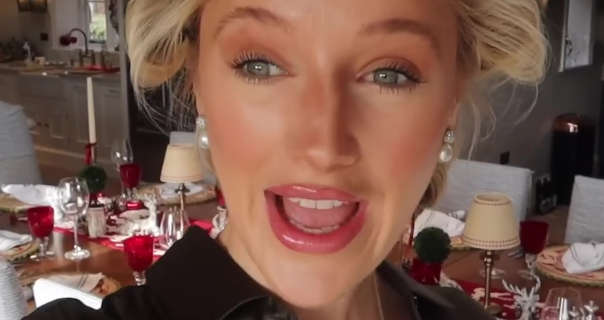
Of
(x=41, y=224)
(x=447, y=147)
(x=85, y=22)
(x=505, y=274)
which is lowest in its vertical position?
(x=505, y=274)

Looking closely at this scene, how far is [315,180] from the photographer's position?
563mm

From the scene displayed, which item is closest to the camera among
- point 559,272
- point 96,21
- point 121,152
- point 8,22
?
point 559,272

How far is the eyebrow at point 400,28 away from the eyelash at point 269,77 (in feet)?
0.09

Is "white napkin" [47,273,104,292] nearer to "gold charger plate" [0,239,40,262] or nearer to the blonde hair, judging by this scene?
"gold charger plate" [0,239,40,262]

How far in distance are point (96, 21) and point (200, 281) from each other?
5964 millimetres

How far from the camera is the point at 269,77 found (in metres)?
0.58

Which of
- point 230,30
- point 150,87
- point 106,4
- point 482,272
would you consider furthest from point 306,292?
point 106,4

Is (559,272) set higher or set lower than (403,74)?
lower

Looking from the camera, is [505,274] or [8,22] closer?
[505,274]

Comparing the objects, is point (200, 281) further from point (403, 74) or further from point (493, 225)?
point (493, 225)

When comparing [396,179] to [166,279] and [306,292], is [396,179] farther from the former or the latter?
[166,279]

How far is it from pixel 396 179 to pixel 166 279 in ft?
0.75

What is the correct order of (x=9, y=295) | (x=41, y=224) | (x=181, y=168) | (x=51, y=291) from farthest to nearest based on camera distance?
(x=181, y=168) < (x=41, y=224) < (x=9, y=295) < (x=51, y=291)

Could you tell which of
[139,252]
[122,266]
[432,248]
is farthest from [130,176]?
[432,248]
